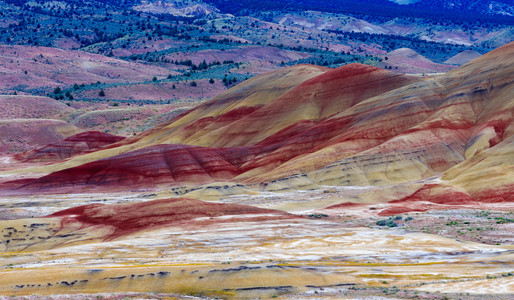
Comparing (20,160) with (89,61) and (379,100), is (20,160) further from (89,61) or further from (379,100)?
(89,61)

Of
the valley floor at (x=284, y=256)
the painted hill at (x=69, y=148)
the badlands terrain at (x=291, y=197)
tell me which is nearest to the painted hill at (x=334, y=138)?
the badlands terrain at (x=291, y=197)

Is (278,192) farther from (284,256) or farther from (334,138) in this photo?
(284,256)

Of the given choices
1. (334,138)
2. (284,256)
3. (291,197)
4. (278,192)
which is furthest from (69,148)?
(284,256)

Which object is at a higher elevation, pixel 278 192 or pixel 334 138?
pixel 334 138

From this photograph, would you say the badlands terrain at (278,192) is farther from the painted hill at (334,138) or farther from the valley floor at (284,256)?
the painted hill at (334,138)

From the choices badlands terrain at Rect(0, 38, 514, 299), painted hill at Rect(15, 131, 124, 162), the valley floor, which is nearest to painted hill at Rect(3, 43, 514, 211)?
badlands terrain at Rect(0, 38, 514, 299)

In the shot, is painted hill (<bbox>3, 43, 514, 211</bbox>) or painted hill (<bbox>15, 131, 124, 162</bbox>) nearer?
painted hill (<bbox>3, 43, 514, 211</bbox>)

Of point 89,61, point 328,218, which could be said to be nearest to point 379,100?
point 328,218

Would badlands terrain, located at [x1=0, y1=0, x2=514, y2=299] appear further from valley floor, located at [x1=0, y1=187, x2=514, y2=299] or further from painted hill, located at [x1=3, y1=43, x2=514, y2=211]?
painted hill, located at [x1=3, y1=43, x2=514, y2=211]
